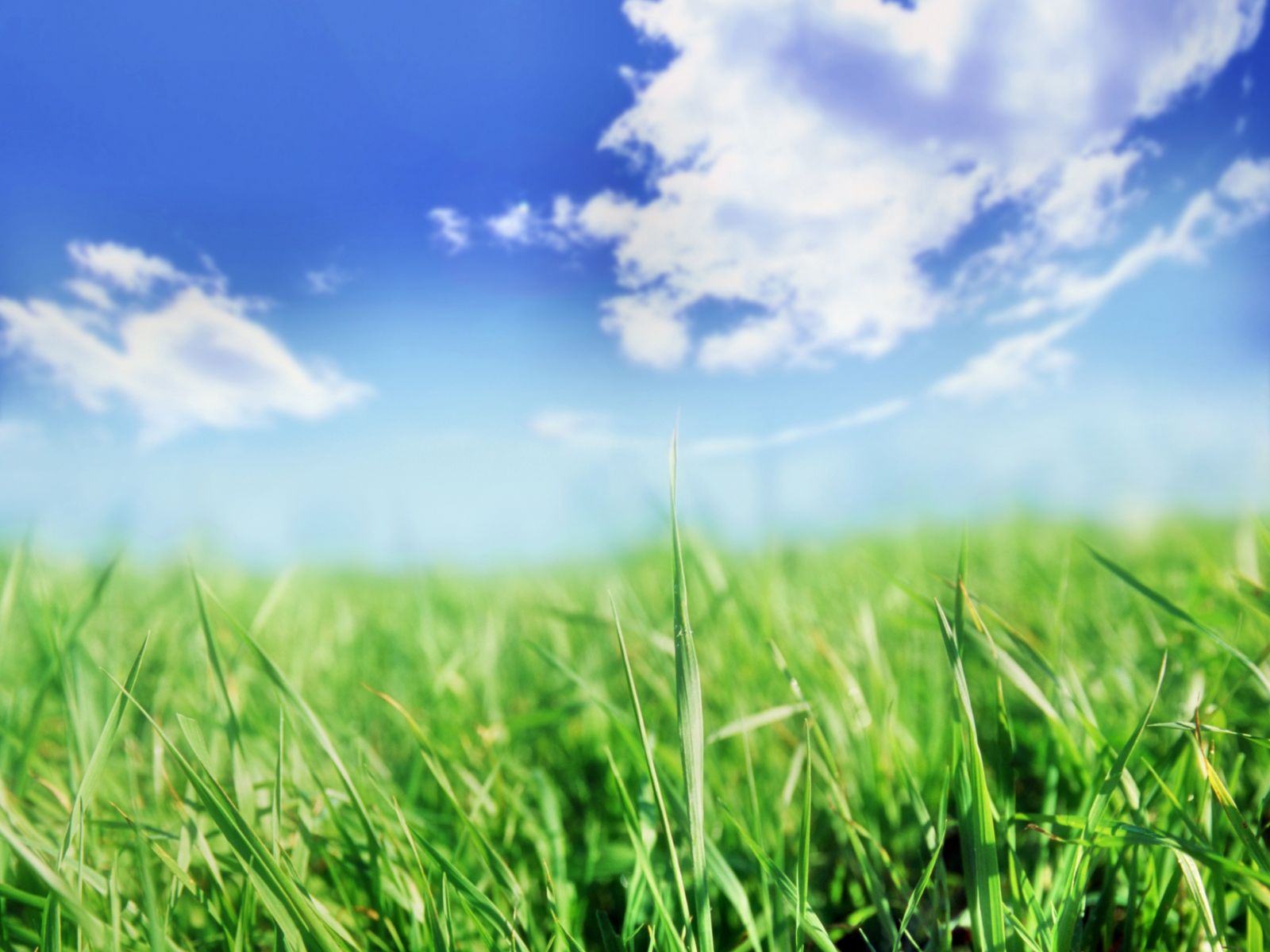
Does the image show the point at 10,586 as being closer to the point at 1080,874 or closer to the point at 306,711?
the point at 306,711

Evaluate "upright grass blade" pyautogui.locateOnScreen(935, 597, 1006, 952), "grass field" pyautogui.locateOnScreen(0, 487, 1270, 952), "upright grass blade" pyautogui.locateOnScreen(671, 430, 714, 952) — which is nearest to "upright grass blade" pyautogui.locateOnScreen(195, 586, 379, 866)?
"grass field" pyautogui.locateOnScreen(0, 487, 1270, 952)

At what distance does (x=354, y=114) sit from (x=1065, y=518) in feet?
4.31

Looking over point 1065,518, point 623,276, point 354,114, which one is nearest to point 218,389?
point 354,114

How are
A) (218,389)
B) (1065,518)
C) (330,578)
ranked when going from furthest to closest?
(330,578), (1065,518), (218,389)

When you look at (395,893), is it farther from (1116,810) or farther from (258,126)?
(258,126)

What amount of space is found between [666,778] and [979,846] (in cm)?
17

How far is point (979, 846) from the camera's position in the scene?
0.34 m

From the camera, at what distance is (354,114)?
0.81 meters

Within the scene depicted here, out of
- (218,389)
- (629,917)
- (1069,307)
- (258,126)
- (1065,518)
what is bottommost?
(629,917)

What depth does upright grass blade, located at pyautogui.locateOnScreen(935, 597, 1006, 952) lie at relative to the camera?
13.2 inches

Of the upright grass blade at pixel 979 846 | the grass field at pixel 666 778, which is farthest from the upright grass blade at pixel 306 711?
the upright grass blade at pixel 979 846

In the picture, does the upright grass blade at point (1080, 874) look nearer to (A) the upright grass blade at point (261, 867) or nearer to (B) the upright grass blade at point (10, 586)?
(A) the upright grass blade at point (261, 867)

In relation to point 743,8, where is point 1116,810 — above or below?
below

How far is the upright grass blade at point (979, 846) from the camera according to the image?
336 mm
